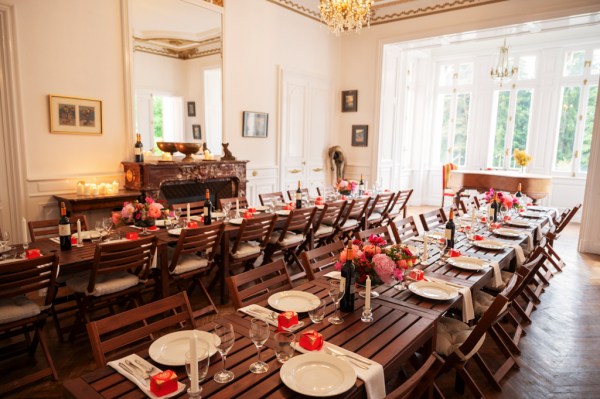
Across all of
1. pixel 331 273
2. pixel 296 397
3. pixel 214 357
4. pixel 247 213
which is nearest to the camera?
pixel 296 397

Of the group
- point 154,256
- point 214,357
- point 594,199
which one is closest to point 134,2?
point 154,256

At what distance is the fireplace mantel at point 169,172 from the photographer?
17.8 feet

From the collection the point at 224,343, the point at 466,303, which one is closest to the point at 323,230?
the point at 466,303

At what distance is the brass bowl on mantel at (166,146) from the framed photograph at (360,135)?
15.0 ft

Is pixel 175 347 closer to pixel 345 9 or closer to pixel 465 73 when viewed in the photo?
pixel 345 9

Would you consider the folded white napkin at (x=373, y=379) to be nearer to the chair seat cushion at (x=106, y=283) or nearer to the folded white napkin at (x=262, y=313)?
the folded white napkin at (x=262, y=313)

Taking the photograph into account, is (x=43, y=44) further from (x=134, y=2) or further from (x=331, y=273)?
(x=331, y=273)

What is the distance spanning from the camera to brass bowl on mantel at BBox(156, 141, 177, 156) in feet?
19.8

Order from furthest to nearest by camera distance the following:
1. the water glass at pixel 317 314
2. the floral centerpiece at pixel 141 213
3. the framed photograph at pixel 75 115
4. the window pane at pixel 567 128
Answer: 1. the window pane at pixel 567 128
2. the framed photograph at pixel 75 115
3. the floral centerpiece at pixel 141 213
4. the water glass at pixel 317 314

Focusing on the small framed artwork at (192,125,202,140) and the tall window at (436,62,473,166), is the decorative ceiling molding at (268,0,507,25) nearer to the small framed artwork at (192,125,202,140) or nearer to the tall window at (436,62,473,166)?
the tall window at (436,62,473,166)

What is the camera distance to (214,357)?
5.57 ft

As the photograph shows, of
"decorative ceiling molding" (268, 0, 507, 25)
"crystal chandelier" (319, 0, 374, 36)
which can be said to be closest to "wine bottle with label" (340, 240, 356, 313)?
"crystal chandelier" (319, 0, 374, 36)

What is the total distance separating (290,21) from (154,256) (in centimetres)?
632

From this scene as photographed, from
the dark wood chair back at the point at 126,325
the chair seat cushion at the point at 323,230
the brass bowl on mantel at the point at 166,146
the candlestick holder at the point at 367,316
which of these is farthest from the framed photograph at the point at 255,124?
the candlestick holder at the point at 367,316
